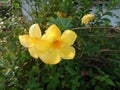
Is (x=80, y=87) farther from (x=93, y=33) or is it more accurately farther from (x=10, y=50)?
(x=10, y=50)

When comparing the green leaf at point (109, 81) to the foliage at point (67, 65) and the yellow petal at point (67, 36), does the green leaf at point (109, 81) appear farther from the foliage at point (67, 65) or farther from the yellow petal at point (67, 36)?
the yellow petal at point (67, 36)

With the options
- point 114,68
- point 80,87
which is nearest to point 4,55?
point 80,87

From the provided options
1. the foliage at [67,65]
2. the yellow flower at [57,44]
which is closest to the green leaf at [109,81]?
the foliage at [67,65]

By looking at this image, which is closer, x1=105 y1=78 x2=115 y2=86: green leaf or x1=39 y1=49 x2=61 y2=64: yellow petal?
x1=39 y1=49 x2=61 y2=64: yellow petal

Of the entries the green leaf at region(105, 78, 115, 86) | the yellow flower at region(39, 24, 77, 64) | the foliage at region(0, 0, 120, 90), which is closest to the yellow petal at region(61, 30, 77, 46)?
the yellow flower at region(39, 24, 77, 64)

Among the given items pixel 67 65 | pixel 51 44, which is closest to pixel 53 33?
pixel 51 44

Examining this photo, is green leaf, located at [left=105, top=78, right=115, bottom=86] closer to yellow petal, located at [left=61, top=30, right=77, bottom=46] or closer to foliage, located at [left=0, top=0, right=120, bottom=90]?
foliage, located at [left=0, top=0, right=120, bottom=90]
